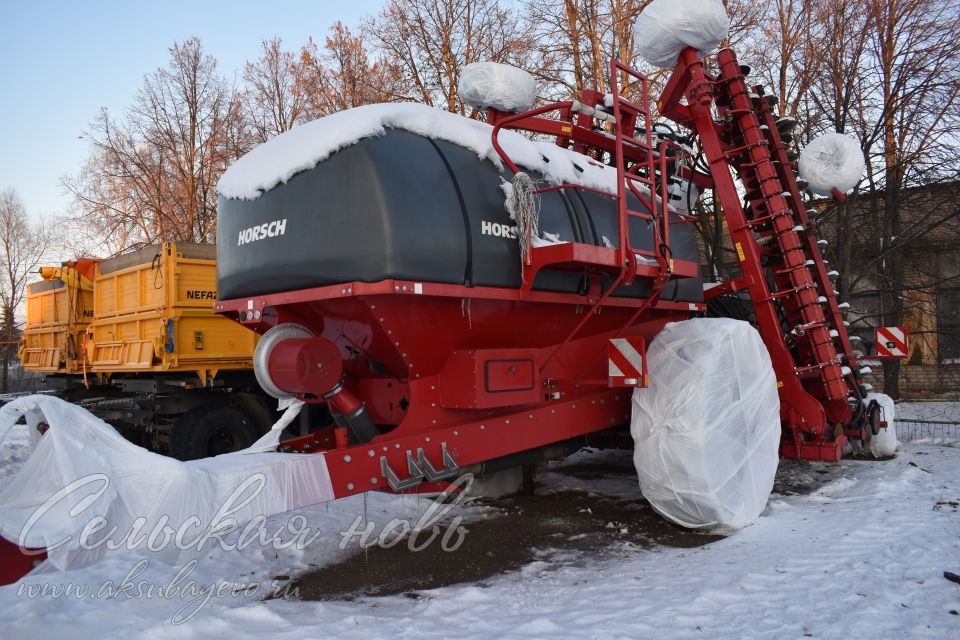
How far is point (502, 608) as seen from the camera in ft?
12.1

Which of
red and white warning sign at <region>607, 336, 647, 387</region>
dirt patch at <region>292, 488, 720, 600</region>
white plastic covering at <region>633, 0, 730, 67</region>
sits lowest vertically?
dirt patch at <region>292, 488, 720, 600</region>

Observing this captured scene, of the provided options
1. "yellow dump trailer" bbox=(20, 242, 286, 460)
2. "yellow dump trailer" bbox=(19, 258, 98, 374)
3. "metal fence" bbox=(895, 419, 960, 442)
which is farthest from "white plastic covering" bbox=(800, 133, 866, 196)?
"yellow dump trailer" bbox=(19, 258, 98, 374)

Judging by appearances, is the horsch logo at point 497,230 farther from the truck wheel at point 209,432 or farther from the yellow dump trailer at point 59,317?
the yellow dump trailer at point 59,317

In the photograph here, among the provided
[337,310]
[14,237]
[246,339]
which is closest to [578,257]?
[337,310]

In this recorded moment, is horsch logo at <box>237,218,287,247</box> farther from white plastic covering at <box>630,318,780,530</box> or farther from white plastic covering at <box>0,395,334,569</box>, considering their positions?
white plastic covering at <box>630,318,780,530</box>

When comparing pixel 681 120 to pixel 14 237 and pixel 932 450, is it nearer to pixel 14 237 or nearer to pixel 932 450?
pixel 932 450

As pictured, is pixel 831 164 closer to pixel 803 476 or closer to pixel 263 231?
pixel 803 476

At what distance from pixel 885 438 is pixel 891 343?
1.15 metres

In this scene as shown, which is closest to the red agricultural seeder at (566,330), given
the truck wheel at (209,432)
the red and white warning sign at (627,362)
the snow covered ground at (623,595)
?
the red and white warning sign at (627,362)

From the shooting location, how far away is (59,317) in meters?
10.7

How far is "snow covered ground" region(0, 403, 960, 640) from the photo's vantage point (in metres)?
3.28

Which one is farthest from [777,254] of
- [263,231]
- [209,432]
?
[209,432]

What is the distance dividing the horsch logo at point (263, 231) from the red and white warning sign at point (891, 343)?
6547mm

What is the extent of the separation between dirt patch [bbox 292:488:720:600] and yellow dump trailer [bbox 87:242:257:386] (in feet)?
14.2
